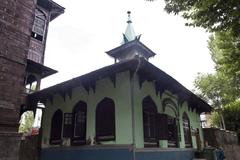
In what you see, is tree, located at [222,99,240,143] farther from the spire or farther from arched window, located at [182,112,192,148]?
the spire

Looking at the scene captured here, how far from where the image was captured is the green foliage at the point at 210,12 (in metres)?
5.78

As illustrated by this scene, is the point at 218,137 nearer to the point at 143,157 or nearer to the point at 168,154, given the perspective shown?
the point at 168,154

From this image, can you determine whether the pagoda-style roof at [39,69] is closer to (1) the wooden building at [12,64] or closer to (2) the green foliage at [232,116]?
(1) the wooden building at [12,64]

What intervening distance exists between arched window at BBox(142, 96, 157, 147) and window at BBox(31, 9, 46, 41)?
1037cm

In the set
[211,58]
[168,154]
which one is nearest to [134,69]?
[168,154]

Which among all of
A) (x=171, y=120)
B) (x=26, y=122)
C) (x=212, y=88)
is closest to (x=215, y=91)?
(x=212, y=88)

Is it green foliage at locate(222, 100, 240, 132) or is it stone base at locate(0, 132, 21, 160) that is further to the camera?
green foliage at locate(222, 100, 240, 132)

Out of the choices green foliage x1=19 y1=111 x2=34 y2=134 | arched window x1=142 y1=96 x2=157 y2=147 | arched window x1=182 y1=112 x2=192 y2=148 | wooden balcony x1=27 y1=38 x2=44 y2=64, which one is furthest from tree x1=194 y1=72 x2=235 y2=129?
green foliage x1=19 y1=111 x2=34 y2=134

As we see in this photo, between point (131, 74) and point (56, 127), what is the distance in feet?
17.7

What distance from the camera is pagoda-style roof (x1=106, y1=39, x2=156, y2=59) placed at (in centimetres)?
1501

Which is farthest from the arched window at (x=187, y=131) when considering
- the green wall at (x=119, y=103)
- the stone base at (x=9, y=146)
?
the stone base at (x=9, y=146)

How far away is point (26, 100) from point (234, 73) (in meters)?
10.8

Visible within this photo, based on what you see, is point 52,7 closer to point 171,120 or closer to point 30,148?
point 30,148

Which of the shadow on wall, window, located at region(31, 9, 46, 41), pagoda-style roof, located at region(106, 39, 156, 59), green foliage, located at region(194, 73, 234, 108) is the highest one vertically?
window, located at region(31, 9, 46, 41)
